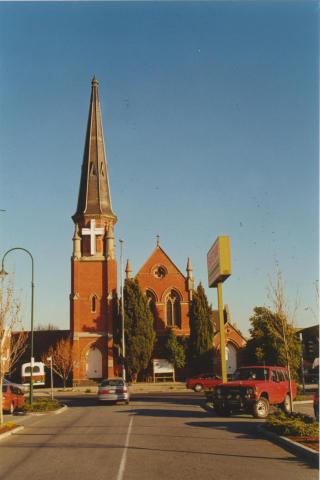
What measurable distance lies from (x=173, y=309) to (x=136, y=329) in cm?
648

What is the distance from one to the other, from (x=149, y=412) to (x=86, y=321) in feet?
99.5

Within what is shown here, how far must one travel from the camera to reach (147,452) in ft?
35.2

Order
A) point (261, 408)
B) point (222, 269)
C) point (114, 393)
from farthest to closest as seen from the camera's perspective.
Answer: point (114, 393) → point (222, 269) → point (261, 408)

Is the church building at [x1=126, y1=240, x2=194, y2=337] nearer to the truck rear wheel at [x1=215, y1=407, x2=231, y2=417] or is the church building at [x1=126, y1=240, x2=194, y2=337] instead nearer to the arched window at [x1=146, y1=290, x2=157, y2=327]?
the arched window at [x1=146, y1=290, x2=157, y2=327]

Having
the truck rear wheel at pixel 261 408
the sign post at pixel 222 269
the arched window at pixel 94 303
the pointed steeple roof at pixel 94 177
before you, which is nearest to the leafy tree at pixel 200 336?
the arched window at pixel 94 303

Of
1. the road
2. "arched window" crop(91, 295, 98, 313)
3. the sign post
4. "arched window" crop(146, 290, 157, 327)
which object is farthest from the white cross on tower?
the road

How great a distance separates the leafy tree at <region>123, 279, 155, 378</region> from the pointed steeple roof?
389 inches

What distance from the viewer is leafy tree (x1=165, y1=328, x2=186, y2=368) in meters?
50.0

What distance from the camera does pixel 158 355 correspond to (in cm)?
5159

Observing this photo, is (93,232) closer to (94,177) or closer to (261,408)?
(94,177)

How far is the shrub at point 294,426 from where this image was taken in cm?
1220

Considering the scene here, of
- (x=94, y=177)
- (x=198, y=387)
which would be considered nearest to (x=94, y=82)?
(x=94, y=177)

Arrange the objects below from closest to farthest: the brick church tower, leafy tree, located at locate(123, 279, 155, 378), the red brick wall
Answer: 1. leafy tree, located at locate(123, 279, 155, 378)
2. the brick church tower
3. the red brick wall

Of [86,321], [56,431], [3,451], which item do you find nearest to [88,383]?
[86,321]
